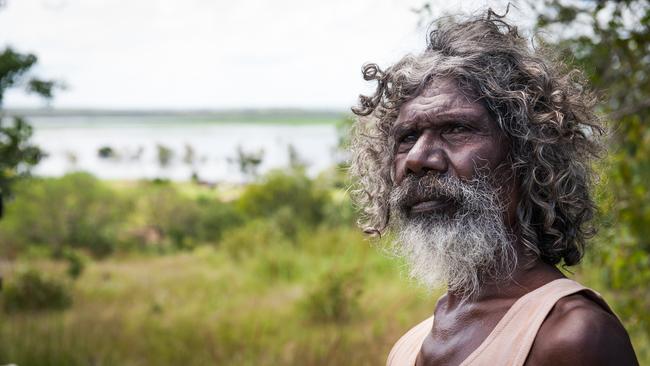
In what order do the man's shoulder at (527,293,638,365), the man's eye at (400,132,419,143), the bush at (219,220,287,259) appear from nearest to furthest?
the man's shoulder at (527,293,638,365), the man's eye at (400,132,419,143), the bush at (219,220,287,259)

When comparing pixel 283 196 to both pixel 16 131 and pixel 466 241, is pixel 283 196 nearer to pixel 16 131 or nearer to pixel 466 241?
pixel 16 131

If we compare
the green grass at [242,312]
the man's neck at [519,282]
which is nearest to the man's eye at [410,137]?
the man's neck at [519,282]

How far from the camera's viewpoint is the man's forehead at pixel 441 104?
6.28 ft

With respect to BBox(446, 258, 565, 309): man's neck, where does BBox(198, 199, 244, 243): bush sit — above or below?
below

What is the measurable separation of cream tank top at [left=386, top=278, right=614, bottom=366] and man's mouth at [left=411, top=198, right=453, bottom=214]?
1.05 feet

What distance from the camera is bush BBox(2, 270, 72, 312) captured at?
10.4 metres

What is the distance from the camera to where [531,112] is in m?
1.93

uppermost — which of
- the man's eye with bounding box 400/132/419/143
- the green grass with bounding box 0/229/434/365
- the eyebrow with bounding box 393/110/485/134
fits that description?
the eyebrow with bounding box 393/110/485/134

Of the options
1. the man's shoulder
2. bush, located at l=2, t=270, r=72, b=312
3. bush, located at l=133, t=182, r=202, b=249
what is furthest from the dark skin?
bush, located at l=133, t=182, r=202, b=249

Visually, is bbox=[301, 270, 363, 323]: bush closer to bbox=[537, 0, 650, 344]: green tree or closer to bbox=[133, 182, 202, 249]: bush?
bbox=[537, 0, 650, 344]: green tree

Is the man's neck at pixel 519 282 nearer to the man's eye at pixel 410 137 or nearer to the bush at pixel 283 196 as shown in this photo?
the man's eye at pixel 410 137

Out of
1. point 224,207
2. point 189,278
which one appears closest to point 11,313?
point 189,278

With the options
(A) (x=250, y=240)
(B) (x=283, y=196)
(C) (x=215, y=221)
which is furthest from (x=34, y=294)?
(B) (x=283, y=196)

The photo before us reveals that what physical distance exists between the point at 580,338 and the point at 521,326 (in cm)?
14
